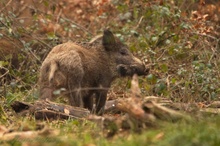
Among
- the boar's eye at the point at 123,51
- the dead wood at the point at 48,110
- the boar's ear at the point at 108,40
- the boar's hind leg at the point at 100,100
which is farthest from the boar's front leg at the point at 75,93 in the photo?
the boar's eye at the point at 123,51

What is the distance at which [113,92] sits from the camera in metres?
11.4

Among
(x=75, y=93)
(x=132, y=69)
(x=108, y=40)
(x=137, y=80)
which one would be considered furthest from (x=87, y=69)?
(x=137, y=80)

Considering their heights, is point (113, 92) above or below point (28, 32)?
below

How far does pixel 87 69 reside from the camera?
977 centimetres

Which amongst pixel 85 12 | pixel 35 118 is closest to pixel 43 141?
pixel 35 118

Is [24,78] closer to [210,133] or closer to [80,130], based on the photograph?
[80,130]

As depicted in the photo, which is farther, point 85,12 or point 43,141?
point 85,12

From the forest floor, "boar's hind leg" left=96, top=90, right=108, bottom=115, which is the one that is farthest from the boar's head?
"boar's hind leg" left=96, top=90, right=108, bottom=115

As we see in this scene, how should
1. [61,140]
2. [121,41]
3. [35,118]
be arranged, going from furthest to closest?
[121,41]
[35,118]
[61,140]

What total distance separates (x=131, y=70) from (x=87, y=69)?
1.28m

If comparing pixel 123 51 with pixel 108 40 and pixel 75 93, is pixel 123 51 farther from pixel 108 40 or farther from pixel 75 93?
pixel 75 93

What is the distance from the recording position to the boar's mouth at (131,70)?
10727 mm

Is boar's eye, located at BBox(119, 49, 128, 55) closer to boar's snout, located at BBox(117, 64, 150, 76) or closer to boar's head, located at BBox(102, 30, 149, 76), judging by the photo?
boar's head, located at BBox(102, 30, 149, 76)

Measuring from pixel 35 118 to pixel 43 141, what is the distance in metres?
2.73
